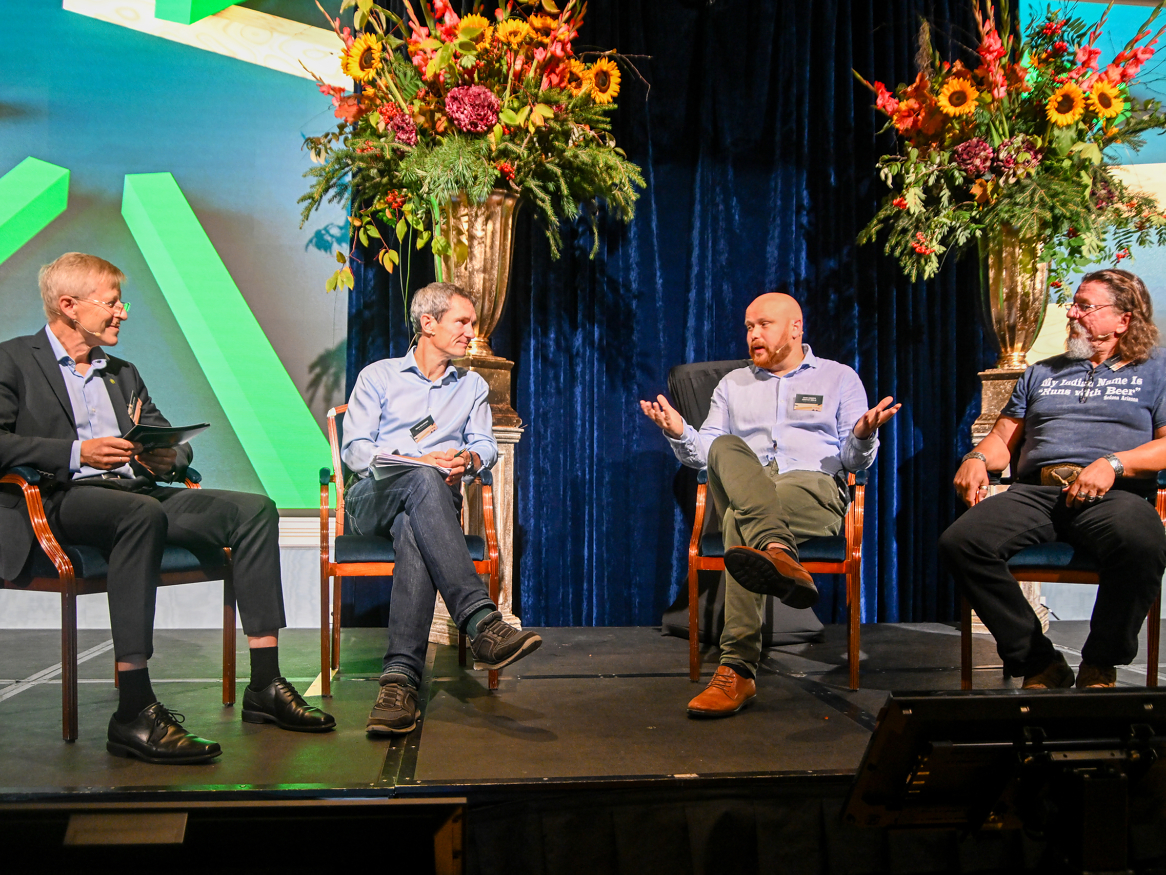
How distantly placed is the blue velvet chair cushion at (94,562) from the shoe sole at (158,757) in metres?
0.41

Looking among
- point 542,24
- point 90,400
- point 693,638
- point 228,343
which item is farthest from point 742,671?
point 228,343

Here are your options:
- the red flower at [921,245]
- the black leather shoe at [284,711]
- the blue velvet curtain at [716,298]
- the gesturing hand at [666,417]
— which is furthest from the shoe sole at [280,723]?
the red flower at [921,245]

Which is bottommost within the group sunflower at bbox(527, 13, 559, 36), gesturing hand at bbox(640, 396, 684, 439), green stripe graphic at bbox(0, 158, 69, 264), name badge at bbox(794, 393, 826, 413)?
gesturing hand at bbox(640, 396, 684, 439)

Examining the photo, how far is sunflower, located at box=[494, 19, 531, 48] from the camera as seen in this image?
121 inches

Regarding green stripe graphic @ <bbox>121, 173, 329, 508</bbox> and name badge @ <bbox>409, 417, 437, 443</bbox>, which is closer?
name badge @ <bbox>409, 417, 437, 443</bbox>

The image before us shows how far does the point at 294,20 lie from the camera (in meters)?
3.87

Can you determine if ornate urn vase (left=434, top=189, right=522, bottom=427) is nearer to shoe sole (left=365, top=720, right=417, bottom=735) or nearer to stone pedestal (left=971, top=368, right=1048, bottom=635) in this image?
shoe sole (left=365, top=720, right=417, bottom=735)

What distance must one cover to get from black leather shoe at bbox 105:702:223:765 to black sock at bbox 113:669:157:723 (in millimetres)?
13

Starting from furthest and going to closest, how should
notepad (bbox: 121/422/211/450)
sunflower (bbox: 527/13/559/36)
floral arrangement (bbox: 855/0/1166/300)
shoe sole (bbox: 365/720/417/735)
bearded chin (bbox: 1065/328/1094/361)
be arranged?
floral arrangement (bbox: 855/0/1166/300)
sunflower (bbox: 527/13/559/36)
bearded chin (bbox: 1065/328/1094/361)
notepad (bbox: 121/422/211/450)
shoe sole (bbox: 365/720/417/735)

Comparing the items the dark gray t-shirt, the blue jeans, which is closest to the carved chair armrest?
the blue jeans

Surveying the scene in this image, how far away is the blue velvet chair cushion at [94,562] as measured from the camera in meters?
2.18

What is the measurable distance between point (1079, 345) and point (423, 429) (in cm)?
199

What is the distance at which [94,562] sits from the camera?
2217 mm

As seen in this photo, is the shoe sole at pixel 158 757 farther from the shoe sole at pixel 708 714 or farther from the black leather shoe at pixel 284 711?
the shoe sole at pixel 708 714
